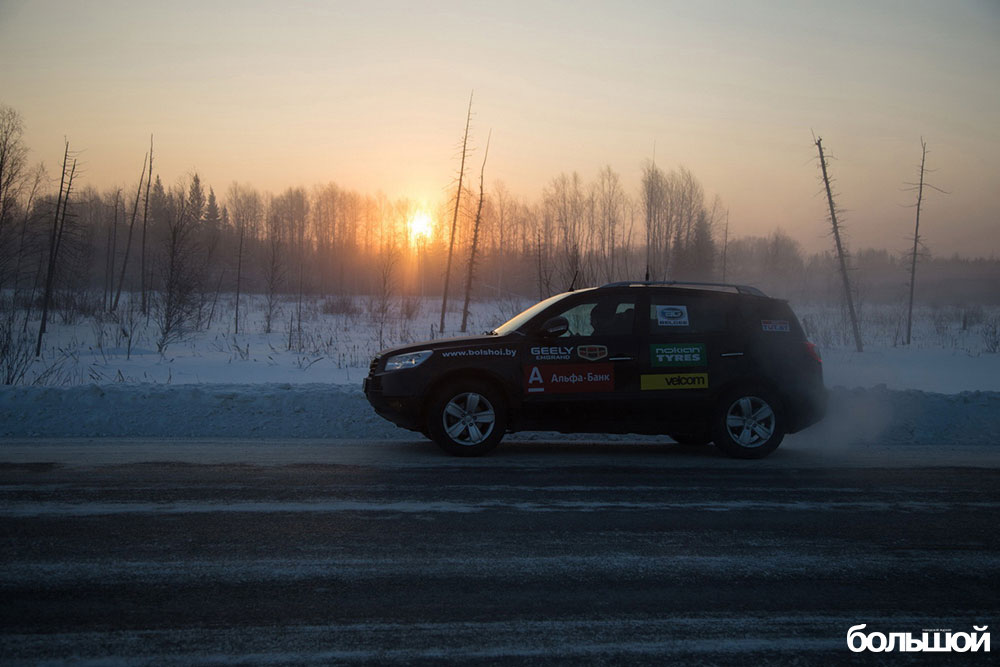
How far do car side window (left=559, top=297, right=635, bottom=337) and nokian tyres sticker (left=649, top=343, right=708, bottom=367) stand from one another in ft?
1.31

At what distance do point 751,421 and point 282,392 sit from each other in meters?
6.85

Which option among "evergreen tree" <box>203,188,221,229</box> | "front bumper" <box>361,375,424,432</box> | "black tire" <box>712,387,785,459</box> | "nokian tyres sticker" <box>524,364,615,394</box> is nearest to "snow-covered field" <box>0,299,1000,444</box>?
"front bumper" <box>361,375,424,432</box>

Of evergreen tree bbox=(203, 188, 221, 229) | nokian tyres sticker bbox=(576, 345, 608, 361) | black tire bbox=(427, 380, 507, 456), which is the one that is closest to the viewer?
black tire bbox=(427, 380, 507, 456)

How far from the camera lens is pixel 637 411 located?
26.8 ft

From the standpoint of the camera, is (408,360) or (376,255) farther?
(376,255)

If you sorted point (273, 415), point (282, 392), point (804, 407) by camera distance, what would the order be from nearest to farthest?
point (804, 407)
point (273, 415)
point (282, 392)

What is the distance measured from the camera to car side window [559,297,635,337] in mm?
8328

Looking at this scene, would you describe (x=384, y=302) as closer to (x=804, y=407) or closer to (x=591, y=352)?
(x=591, y=352)

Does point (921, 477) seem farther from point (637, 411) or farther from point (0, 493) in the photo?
point (0, 493)

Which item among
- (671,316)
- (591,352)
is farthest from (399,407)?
(671,316)

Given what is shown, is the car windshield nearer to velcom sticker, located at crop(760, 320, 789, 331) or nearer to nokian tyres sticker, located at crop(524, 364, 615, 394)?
nokian tyres sticker, located at crop(524, 364, 615, 394)

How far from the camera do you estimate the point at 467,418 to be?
806 centimetres

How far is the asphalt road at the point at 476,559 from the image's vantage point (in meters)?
3.49

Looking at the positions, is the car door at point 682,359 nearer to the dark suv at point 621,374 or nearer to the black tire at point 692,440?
the dark suv at point 621,374
